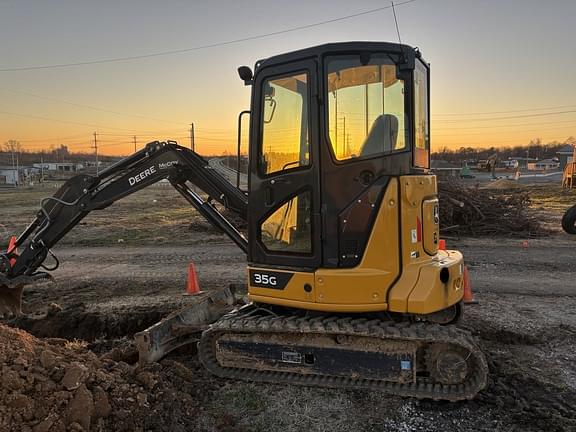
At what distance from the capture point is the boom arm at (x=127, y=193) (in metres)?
5.69

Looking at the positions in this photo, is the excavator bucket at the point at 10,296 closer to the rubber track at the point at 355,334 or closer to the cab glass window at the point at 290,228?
the rubber track at the point at 355,334

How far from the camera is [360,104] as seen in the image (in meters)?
4.05

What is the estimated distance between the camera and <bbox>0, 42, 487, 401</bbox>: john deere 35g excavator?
4039 mm

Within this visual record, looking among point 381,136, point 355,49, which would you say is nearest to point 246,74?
point 355,49

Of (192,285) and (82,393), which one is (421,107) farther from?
(192,285)

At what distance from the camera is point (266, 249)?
4582 mm

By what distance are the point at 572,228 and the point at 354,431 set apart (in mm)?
2723

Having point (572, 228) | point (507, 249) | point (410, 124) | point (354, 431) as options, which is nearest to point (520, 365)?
point (572, 228)

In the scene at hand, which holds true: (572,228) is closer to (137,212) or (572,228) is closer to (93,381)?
(93,381)

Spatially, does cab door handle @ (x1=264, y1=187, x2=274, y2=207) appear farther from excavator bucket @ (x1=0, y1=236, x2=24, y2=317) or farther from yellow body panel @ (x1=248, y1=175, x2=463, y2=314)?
excavator bucket @ (x1=0, y1=236, x2=24, y2=317)

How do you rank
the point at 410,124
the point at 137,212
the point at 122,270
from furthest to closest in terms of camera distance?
the point at 137,212, the point at 122,270, the point at 410,124

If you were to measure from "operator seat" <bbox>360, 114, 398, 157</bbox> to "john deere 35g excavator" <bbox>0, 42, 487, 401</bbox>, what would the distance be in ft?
0.04

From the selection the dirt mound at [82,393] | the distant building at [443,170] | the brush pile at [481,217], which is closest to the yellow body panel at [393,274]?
the dirt mound at [82,393]

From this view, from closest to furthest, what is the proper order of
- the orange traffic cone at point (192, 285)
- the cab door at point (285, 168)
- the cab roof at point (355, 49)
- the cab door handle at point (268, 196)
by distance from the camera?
the cab roof at point (355, 49), the cab door at point (285, 168), the cab door handle at point (268, 196), the orange traffic cone at point (192, 285)
